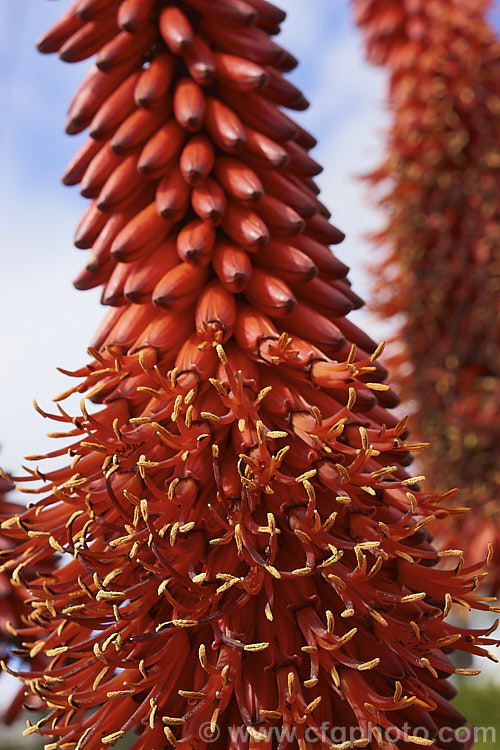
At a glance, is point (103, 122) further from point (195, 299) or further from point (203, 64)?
point (195, 299)

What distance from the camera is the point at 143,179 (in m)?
1.59

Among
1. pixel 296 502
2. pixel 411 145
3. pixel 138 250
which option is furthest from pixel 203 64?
pixel 411 145

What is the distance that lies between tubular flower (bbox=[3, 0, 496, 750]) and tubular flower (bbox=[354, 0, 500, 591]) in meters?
2.16

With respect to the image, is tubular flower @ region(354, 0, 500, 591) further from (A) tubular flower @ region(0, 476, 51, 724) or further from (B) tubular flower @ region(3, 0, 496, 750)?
(B) tubular flower @ region(3, 0, 496, 750)

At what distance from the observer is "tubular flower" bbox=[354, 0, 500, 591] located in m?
3.68

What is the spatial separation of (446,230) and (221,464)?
268cm

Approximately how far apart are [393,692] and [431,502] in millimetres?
299

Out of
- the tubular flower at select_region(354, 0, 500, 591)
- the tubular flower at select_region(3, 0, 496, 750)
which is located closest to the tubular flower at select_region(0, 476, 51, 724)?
the tubular flower at select_region(3, 0, 496, 750)

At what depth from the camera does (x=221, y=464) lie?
1437mm

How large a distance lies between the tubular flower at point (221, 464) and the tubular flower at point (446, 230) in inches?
85.0

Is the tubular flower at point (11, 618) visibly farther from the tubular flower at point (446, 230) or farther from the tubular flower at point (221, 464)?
the tubular flower at point (446, 230)

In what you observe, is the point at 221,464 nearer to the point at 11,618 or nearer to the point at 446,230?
the point at 11,618

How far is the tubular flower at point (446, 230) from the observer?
3678 mm

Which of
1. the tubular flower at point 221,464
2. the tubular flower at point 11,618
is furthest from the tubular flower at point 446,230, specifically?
the tubular flower at point 221,464
